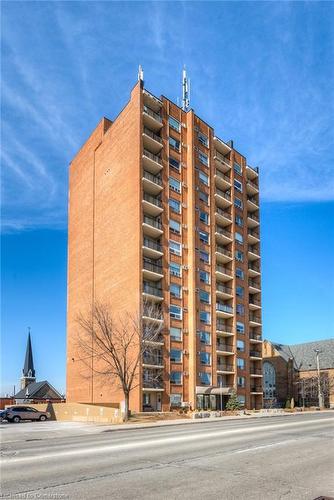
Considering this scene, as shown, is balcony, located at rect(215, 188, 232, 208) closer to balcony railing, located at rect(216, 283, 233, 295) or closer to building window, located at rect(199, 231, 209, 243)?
building window, located at rect(199, 231, 209, 243)

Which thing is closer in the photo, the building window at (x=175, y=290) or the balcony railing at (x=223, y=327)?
the building window at (x=175, y=290)

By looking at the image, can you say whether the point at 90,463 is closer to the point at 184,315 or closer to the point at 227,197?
the point at 184,315

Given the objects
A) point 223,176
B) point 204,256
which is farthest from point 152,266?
point 223,176

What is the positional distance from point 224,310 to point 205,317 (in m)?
4.88

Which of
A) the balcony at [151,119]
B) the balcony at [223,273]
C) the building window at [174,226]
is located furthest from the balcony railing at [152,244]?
the balcony at [151,119]

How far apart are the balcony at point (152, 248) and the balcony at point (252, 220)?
21870 mm

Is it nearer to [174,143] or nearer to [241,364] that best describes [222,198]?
[174,143]

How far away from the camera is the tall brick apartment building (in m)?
53.1

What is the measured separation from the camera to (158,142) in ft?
188

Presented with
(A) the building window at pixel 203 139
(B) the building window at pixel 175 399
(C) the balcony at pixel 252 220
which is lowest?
(B) the building window at pixel 175 399

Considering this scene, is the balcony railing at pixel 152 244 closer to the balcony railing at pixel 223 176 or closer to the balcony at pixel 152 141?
the balcony at pixel 152 141

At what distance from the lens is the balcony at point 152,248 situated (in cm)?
5288

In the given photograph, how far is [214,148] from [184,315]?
Result: 2394cm

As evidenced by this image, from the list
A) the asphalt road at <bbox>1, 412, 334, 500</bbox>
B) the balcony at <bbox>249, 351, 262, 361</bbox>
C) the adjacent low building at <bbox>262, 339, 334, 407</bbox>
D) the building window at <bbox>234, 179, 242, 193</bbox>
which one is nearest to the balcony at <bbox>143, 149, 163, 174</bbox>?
the building window at <bbox>234, 179, 242, 193</bbox>
